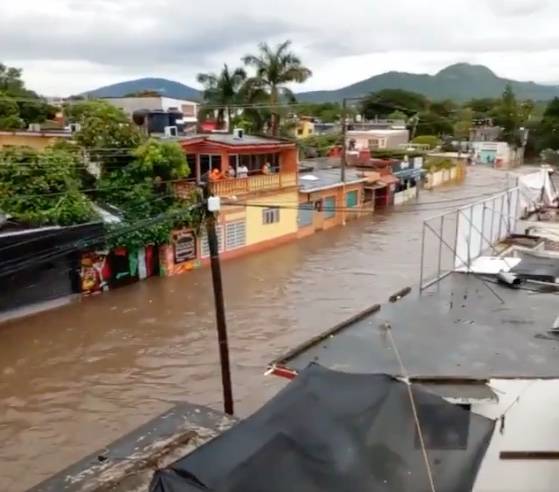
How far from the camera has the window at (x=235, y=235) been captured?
2369 centimetres

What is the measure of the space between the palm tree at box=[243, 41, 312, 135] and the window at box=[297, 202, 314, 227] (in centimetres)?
1196

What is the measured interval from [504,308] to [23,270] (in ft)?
39.9

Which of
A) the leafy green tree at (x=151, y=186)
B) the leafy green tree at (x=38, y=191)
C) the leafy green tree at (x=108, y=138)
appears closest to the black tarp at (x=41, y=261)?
the leafy green tree at (x=38, y=191)

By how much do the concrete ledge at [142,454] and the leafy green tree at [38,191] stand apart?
11133 millimetres

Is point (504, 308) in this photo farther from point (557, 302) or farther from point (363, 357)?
point (363, 357)

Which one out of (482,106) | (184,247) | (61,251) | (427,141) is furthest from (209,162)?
(482,106)

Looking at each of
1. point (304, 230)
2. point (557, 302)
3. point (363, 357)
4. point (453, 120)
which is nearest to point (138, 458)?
point (363, 357)

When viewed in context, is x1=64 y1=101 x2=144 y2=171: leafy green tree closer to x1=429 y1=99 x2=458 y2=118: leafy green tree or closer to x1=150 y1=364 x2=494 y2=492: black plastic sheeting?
x1=150 y1=364 x2=494 y2=492: black plastic sheeting

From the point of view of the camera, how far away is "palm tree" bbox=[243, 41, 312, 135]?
128 ft

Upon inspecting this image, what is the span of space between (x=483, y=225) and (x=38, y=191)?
1213 cm

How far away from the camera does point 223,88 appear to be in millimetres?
39938

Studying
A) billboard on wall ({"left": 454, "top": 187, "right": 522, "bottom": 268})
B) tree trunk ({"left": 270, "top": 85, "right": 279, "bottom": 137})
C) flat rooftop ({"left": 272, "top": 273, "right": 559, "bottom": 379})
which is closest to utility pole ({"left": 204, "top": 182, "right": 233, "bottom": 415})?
flat rooftop ({"left": 272, "top": 273, "right": 559, "bottom": 379})

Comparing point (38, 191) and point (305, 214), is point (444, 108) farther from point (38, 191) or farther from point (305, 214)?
point (38, 191)

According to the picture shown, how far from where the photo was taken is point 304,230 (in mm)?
28531
